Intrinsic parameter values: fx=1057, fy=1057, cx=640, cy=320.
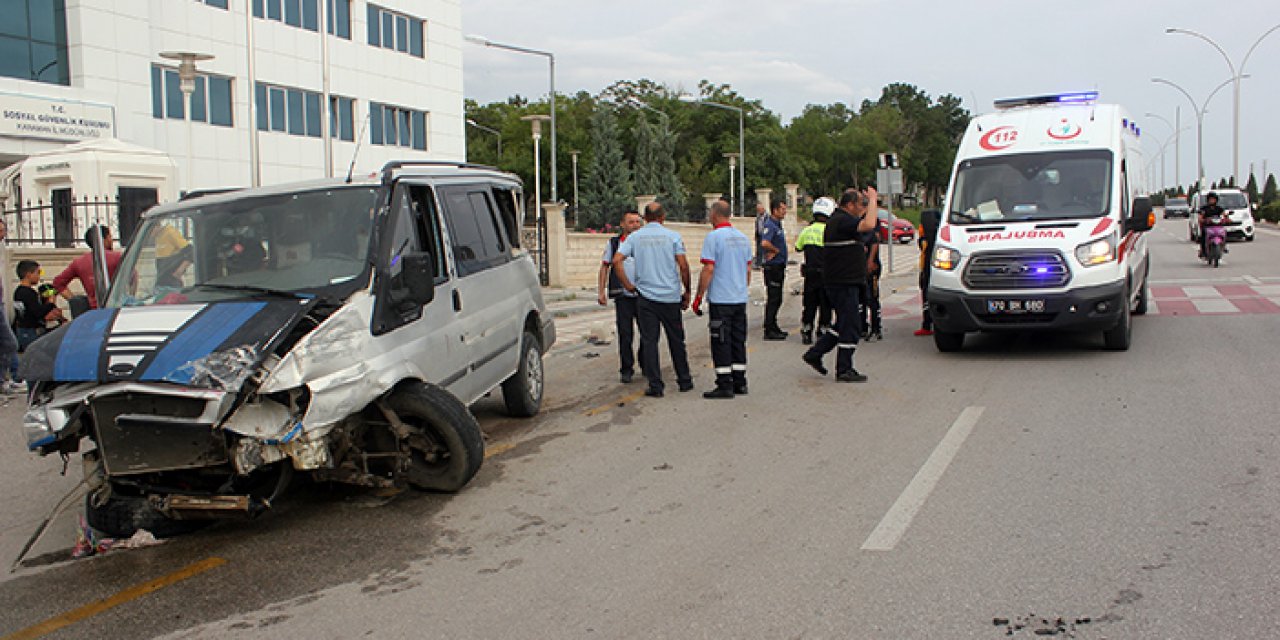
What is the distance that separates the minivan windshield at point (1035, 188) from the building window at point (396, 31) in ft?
93.5

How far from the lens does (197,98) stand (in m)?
30.4

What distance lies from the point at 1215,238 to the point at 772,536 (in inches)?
868

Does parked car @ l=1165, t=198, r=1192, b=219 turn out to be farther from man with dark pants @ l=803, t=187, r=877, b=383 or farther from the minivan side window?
the minivan side window

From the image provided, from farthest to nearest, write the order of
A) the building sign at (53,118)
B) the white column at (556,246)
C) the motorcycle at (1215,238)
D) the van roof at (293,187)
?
the white column at (556,246)
the building sign at (53,118)
the motorcycle at (1215,238)
the van roof at (293,187)

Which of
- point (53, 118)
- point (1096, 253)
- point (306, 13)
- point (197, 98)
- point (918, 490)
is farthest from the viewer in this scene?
point (306, 13)

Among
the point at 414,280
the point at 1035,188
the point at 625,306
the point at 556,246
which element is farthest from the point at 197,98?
the point at 414,280

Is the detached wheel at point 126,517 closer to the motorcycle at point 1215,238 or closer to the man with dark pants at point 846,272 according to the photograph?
the man with dark pants at point 846,272

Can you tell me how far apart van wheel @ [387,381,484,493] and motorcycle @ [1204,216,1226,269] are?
72.8ft

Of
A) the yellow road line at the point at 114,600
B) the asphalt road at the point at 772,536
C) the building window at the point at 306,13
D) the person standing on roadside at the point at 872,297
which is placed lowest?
the yellow road line at the point at 114,600

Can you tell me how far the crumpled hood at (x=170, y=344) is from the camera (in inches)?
203

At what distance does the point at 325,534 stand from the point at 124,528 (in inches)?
42.1

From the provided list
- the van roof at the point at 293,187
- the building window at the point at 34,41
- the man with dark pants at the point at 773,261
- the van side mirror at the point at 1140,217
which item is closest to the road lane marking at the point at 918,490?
the van roof at the point at 293,187

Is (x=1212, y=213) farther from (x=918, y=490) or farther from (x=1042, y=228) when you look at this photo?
(x=918, y=490)

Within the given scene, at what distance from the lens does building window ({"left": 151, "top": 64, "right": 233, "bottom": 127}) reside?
95.6ft
